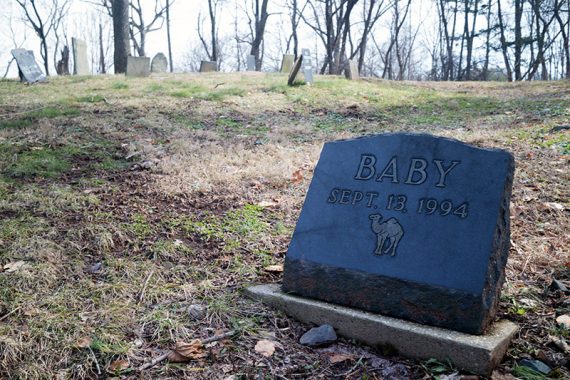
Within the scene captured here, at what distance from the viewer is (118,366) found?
102 inches

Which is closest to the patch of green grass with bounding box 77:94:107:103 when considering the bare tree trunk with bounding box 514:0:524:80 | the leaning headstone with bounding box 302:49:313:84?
the leaning headstone with bounding box 302:49:313:84

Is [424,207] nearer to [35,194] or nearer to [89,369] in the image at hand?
[89,369]

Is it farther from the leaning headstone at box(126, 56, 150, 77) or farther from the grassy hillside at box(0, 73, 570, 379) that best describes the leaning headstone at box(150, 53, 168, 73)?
the grassy hillside at box(0, 73, 570, 379)

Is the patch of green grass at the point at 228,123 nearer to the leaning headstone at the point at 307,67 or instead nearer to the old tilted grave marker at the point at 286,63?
the leaning headstone at the point at 307,67

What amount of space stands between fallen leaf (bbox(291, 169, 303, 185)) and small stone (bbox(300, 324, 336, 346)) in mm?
2798

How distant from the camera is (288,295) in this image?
10.3ft

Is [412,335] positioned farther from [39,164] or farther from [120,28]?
[120,28]

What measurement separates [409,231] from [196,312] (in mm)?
1418

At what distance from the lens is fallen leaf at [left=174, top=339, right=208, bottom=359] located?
2.67 m

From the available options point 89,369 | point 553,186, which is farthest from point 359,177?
point 553,186

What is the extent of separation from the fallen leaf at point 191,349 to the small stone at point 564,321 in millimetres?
2049

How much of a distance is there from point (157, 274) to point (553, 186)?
3980mm

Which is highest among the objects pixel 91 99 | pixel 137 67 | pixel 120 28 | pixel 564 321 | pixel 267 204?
pixel 120 28

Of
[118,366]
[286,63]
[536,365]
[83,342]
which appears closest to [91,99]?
[83,342]
